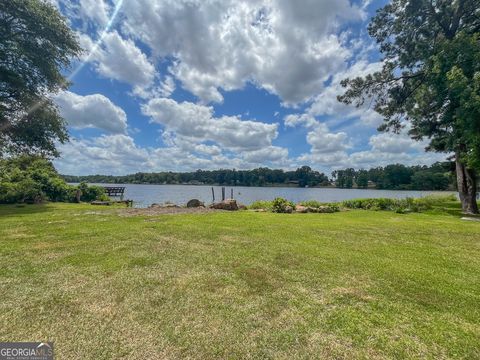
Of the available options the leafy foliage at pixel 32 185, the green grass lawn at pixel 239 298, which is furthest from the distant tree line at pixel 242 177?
the green grass lawn at pixel 239 298

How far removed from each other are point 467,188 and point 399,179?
7442cm

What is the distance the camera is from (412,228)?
35.7 ft

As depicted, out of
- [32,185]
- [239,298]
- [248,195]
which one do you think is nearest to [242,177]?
[248,195]

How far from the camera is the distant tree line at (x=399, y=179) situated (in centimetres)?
6656

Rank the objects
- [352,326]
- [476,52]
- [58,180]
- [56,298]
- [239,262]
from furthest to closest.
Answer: [58,180], [476,52], [239,262], [56,298], [352,326]

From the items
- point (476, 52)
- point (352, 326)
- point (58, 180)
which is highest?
point (476, 52)

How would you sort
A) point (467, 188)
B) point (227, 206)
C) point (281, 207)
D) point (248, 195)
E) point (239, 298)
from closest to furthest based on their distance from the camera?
1. point (239, 298)
2. point (281, 207)
3. point (467, 188)
4. point (227, 206)
5. point (248, 195)

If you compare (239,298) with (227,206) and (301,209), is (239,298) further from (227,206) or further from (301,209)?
(227,206)

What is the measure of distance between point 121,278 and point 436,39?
23221 mm

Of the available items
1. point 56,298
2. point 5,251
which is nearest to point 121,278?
point 56,298

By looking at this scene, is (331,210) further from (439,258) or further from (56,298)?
(56,298)

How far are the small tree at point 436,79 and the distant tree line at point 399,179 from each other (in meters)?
25.6

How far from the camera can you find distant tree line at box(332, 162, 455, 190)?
66562mm

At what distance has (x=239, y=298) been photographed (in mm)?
4082
